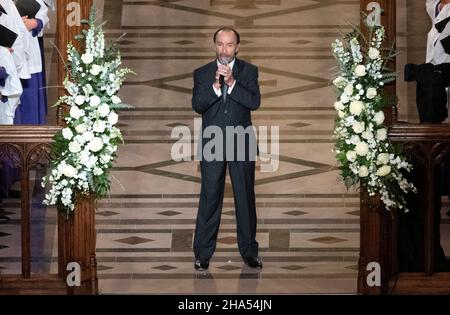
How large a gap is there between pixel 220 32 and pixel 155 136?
12.9 feet

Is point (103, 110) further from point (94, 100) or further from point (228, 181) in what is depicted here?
point (228, 181)

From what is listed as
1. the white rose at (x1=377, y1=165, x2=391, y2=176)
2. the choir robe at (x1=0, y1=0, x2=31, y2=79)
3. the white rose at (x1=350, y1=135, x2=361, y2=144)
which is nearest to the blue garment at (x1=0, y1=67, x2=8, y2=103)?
the choir robe at (x1=0, y1=0, x2=31, y2=79)

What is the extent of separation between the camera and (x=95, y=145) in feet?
34.2

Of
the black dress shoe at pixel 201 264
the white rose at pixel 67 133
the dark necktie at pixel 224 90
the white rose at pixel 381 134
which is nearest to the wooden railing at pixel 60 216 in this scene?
the white rose at pixel 67 133

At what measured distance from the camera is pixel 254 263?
39.0ft

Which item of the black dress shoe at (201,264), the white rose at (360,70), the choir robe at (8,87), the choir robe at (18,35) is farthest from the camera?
the choir robe at (18,35)

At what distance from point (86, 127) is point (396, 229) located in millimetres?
2234

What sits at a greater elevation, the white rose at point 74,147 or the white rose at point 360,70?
the white rose at point 360,70

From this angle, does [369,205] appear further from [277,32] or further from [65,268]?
[277,32]

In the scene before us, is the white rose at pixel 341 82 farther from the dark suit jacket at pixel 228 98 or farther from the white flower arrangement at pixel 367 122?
the dark suit jacket at pixel 228 98

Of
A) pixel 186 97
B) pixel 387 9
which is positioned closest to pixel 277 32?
pixel 186 97

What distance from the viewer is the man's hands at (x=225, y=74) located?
11328 millimetres

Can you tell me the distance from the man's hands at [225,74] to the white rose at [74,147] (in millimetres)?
1396

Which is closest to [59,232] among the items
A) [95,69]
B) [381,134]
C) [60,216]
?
[60,216]
